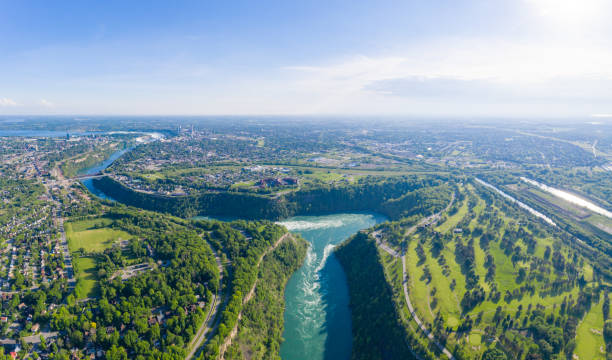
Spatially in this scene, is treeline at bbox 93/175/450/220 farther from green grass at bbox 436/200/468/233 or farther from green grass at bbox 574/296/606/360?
green grass at bbox 574/296/606/360

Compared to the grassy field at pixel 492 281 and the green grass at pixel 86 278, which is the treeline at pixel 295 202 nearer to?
the grassy field at pixel 492 281

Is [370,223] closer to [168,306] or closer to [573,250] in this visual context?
[573,250]

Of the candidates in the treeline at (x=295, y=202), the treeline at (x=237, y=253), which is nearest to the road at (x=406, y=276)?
the treeline at (x=295, y=202)

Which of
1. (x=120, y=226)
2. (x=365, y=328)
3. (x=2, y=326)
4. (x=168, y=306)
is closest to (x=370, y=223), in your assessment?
(x=365, y=328)

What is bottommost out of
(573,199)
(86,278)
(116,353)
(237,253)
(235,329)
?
(235,329)

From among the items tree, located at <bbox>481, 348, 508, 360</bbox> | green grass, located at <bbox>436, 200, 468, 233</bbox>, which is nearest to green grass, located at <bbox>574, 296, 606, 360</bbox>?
tree, located at <bbox>481, 348, 508, 360</bbox>

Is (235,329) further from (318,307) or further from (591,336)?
(591,336)

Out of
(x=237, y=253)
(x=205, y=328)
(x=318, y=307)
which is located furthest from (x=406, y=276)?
(x=205, y=328)

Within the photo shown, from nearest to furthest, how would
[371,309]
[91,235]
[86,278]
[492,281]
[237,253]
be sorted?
1. [371,309]
2. [86,278]
3. [492,281]
4. [237,253]
5. [91,235]
